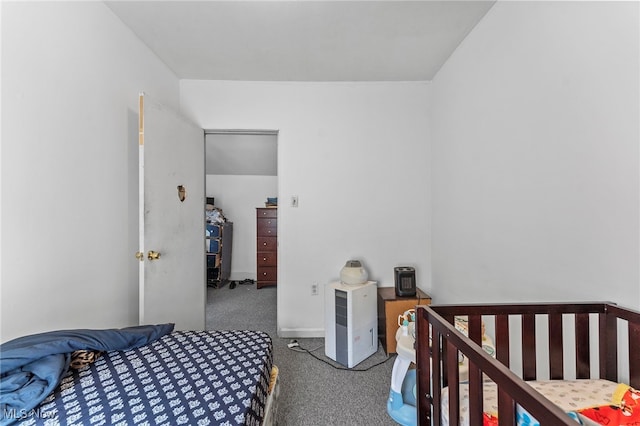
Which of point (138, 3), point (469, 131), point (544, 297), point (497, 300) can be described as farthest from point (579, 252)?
point (138, 3)

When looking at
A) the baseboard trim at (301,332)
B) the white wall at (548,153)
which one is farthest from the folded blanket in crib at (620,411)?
the baseboard trim at (301,332)

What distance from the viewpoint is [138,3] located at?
156 centimetres

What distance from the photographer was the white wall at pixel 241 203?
4.57 m

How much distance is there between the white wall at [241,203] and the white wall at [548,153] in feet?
10.7

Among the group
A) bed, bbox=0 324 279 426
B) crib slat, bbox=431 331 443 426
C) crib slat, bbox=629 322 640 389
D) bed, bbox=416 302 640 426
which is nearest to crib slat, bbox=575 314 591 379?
bed, bbox=416 302 640 426

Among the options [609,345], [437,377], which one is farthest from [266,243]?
[609,345]

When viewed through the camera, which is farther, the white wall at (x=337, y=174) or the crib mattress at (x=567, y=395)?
the white wall at (x=337, y=174)

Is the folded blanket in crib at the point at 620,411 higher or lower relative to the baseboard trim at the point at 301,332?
higher

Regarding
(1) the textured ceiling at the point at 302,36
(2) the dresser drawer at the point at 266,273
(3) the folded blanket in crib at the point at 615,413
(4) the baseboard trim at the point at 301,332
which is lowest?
(4) the baseboard trim at the point at 301,332

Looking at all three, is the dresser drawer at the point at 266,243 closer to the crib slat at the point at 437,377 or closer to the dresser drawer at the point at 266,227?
the dresser drawer at the point at 266,227

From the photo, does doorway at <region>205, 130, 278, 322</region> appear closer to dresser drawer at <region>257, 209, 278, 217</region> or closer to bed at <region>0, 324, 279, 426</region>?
dresser drawer at <region>257, 209, 278, 217</region>

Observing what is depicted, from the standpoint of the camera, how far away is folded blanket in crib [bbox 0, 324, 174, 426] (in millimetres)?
800

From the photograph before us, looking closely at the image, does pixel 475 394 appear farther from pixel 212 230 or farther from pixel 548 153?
pixel 212 230

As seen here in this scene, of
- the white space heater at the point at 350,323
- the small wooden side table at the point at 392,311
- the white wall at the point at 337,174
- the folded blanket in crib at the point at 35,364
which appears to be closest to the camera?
the folded blanket in crib at the point at 35,364
